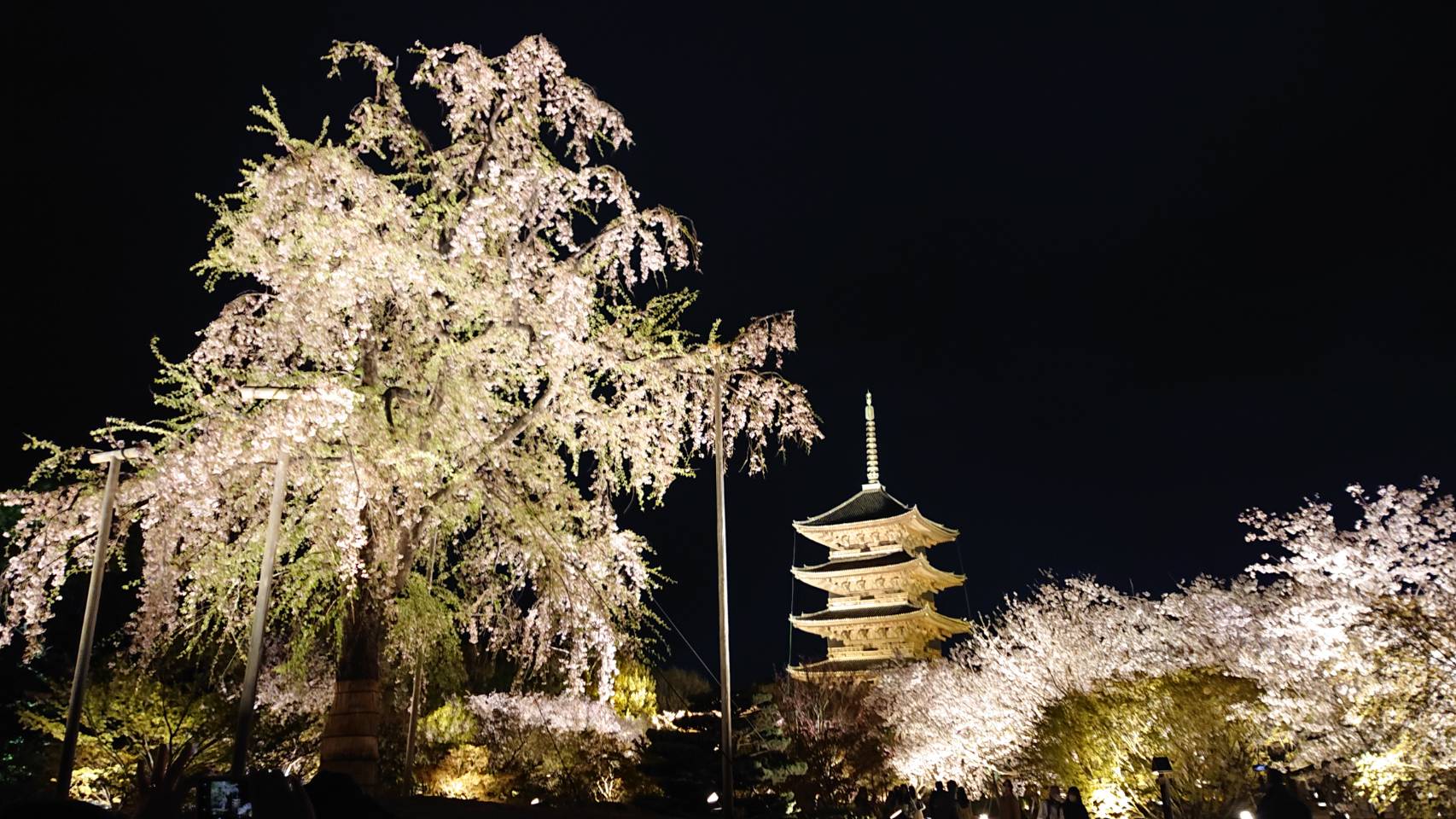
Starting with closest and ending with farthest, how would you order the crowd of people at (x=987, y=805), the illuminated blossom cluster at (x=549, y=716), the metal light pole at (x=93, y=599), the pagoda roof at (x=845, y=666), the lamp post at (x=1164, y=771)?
1. the metal light pole at (x=93, y=599)
2. the crowd of people at (x=987, y=805)
3. the lamp post at (x=1164, y=771)
4. the illuminated blossom cluster at (x=549, y=716)
5. the pagoda roof at (x=845, y=666)

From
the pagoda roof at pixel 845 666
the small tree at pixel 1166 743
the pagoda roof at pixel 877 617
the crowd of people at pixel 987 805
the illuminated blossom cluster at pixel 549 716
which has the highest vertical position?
the pagoda roof at pixel 877 617

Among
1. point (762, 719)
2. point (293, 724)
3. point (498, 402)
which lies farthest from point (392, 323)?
point (293, 724)

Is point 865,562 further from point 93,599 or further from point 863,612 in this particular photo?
point 93,599

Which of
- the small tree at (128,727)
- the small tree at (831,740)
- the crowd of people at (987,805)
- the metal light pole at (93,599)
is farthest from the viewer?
the small tree at (831,740)

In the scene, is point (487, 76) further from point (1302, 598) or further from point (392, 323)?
point (1302, 598)

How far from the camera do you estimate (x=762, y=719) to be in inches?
700

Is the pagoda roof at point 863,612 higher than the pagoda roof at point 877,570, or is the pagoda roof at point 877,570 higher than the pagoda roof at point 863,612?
the pagoda roof at point 877,570

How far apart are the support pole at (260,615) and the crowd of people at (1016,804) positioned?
10119mm

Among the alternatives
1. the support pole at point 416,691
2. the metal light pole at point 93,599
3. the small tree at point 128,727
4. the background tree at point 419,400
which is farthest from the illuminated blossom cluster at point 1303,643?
the small tree at point 128,727

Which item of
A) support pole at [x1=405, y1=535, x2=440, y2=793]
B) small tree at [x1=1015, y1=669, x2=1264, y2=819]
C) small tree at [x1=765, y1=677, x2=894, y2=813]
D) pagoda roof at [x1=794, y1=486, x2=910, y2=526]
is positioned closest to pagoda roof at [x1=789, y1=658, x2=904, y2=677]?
small tree at [x1=765, y1=677, x2=894, y2=813]

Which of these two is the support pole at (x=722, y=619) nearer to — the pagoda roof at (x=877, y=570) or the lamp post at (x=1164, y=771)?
the lamp post at (x=1164, y=771)

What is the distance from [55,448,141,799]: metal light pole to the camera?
38.7 feet

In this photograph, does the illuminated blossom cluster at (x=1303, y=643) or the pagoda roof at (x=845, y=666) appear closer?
the illuminated blossom cluster at (x=1303, y=643)

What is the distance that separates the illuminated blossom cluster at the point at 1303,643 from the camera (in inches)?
460
